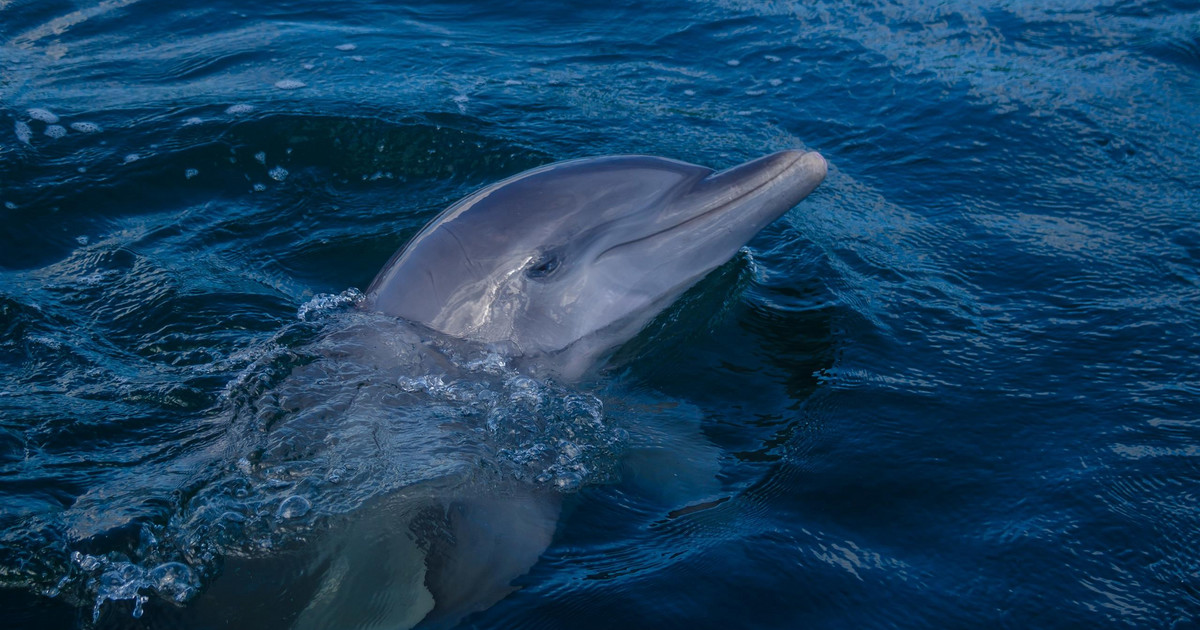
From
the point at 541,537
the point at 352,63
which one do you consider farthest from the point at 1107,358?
the point at 352,63

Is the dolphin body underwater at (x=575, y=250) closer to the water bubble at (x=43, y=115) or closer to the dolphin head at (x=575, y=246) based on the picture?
the dolphin head at (x=575, y=246)

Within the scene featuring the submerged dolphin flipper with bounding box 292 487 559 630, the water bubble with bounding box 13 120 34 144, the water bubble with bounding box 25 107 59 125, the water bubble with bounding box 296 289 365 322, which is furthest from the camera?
the water bubble with bounding box 25 107 59 125

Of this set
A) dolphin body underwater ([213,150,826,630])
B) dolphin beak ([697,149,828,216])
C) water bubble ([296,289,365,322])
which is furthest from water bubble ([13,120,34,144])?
dolphin beak ([697,149,828,216])

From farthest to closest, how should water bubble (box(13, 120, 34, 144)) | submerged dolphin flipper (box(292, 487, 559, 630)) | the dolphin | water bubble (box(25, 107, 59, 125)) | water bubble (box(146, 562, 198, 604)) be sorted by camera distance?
water bubble (box(25, 107, 59, 125)) → water bubble (box(13, 120, 34, 144)) → the dolphin → submerged dolphin flipper (box(292, 487, 559, 630)) → water bubble (box(146, 562, 198, 604))

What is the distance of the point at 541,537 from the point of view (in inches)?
202

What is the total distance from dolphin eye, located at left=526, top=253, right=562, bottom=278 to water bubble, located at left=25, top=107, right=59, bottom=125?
6.74m

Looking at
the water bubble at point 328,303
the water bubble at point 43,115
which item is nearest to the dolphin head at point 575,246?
the water bubble at point 328,303

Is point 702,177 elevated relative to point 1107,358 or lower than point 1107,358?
elevated

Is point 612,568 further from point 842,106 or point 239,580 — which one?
point 842,106

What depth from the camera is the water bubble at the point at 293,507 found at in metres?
5.01

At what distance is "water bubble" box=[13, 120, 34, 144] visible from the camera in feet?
32.1

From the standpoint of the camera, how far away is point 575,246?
6.00 m

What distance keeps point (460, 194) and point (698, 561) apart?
5198mm

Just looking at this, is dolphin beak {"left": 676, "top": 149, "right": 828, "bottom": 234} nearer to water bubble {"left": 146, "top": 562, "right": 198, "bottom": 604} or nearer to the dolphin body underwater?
the dolphin body underwater
